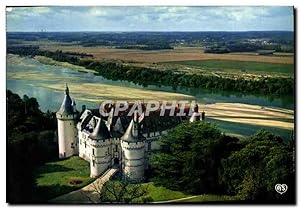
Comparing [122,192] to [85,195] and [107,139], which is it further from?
[107,139]

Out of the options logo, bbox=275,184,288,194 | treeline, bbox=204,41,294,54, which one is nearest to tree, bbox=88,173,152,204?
logo, bbox=275,184,288,194

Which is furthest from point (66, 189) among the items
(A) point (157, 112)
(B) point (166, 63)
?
(B) point (166, 63)

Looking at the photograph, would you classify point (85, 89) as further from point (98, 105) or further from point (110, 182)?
A: point (110, 182)

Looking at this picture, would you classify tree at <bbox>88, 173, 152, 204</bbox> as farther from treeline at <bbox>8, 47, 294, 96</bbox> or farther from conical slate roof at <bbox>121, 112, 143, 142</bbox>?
treeline at <bbox>8, 47, 294, 96</bbox>

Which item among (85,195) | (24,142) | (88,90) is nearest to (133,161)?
(85,195)

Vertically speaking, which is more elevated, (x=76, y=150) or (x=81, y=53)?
(x=81, y=53)
